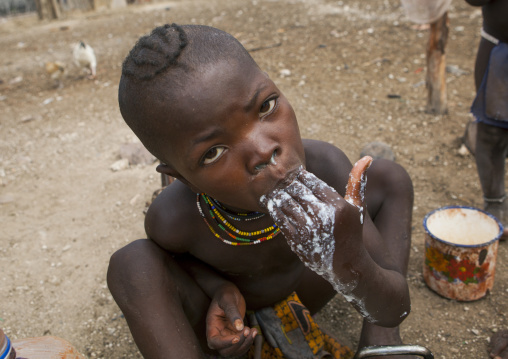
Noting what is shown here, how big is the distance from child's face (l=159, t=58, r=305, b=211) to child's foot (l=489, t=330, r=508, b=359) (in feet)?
4.08

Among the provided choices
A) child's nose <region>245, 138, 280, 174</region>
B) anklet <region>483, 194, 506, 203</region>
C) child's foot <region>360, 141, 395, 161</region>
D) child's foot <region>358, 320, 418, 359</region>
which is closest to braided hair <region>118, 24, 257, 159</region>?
child's nose <region>245, 138, 280, 174</region>

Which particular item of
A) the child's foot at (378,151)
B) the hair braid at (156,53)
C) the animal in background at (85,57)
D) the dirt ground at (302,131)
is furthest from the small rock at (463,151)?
the animal in background at (85,57)

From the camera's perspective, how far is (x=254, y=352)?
1932 millimetres

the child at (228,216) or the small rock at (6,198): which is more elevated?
the child at (228,216)

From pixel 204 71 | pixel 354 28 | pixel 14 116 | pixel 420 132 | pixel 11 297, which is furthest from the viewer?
pixel 354 28

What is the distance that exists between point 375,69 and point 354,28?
4.77 ft

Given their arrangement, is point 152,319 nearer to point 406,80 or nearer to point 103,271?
point 103,271

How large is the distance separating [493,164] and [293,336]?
1.57m

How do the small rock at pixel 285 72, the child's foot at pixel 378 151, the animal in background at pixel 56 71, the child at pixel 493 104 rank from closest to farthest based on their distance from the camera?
the child at pixel 493 104 → the child's foot at pixel 378 151 → the small rock at pixel 285 72 → the animal in background at pixel 56 71

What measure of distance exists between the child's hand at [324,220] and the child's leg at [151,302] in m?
0.56

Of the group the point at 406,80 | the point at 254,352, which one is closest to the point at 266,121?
the point at 254,352

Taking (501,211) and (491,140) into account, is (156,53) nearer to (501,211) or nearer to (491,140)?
(491,140)

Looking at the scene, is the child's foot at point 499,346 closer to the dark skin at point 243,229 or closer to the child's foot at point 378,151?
the dark skin at point 243,229

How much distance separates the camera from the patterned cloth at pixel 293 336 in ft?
6.41
